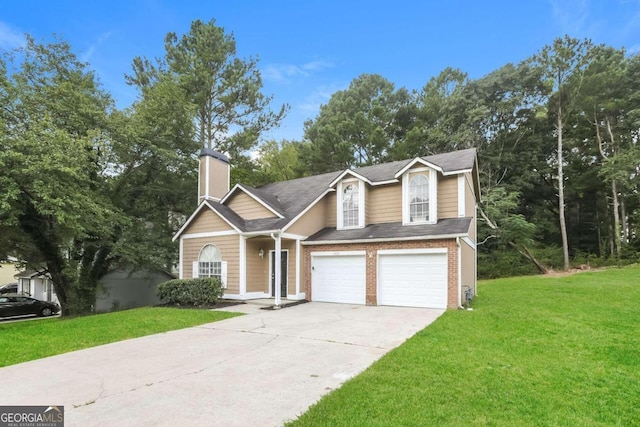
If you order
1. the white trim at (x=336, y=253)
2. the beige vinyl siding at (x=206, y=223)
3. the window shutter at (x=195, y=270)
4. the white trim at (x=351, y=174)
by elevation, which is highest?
the white trim at (x=351, y=174)

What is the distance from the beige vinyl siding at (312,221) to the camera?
46.3ft

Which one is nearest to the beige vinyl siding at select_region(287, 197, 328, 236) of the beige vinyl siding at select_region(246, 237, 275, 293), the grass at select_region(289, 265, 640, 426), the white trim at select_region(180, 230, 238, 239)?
the beige vinyl siding at select_region(246, 237, 275, 293)

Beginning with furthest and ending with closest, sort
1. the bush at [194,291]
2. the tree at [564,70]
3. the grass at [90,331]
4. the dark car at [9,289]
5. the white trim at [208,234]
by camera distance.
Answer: the dark car at [9,289]
the tree at [564,70]
the white trim at [208,234]
the bush at [194,291]
the grass at [90,331]

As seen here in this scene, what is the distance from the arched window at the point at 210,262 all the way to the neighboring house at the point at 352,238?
1.7 inches

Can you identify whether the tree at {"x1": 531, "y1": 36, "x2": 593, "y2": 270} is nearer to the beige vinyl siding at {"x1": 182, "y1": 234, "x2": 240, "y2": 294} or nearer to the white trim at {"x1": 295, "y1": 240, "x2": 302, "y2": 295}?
the white trim at {"x1": 295, "y1": 240, "x2": 302, "y2": 295}

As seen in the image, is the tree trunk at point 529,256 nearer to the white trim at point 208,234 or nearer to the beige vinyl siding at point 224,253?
the beige vinyl siding at point 224,253

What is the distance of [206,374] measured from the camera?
5.23 meters

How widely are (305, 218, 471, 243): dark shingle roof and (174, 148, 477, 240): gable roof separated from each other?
152 cm

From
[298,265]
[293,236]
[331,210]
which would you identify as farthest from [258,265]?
[331,210]

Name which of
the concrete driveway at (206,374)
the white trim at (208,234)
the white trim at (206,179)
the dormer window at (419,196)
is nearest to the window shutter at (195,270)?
the white trim at (208,234)

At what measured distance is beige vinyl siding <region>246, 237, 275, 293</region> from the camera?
1442 centimetres

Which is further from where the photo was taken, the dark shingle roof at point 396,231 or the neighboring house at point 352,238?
the neighboring house at point 352,238

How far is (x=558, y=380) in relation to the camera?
4773 millimetres

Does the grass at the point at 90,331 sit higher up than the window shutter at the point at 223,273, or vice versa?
the window shutter at the point at 223,273
